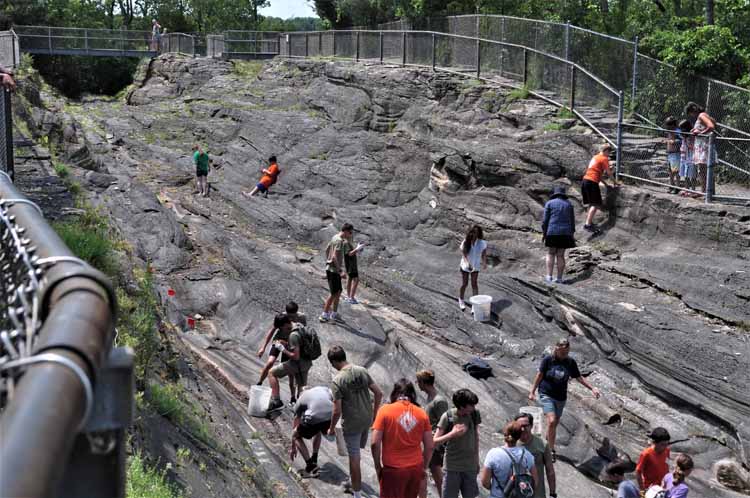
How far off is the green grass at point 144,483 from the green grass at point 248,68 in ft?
98.5

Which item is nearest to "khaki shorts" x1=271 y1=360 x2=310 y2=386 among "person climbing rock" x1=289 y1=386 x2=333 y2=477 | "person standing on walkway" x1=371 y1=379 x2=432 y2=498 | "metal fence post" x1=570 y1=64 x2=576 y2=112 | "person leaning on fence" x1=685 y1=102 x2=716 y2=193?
"person climbing rock" x1=289 y1=386 x2=333 y2=477

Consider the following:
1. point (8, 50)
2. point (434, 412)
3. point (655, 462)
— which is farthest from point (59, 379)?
point (8, 50)

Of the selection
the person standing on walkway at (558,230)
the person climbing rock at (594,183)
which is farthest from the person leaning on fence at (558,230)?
the person climbing rock at (594,183)

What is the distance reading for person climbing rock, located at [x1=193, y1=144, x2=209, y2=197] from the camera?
24.1 m

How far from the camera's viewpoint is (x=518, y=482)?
27.0ft

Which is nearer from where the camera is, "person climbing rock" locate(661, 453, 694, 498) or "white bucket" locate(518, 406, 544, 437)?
"person climbing rock" locate(661, 453, 694, 498)

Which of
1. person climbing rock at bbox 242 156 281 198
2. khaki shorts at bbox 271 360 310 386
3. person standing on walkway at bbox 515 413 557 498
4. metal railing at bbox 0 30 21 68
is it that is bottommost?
khaki shorts at bbox 271 360 310 386

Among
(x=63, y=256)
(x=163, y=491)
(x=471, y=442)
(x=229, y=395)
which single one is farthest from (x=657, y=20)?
(x=63, y=256)

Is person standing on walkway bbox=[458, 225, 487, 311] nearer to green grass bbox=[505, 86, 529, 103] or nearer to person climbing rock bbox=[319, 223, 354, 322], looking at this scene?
person climbing rock bbox=[319, 223, 354, 322]

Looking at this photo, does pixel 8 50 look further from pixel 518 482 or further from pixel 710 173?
pixel 518 482

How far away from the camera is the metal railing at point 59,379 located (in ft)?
4.96

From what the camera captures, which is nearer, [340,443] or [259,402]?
[340,443]

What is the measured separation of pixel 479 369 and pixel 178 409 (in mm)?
6241

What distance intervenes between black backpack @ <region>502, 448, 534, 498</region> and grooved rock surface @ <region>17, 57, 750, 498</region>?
239 centimetres
